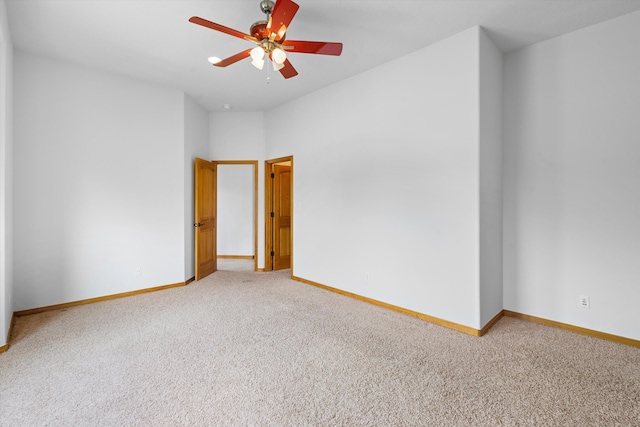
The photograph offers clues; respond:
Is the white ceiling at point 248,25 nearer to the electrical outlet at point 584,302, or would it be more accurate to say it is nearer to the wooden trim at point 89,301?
the electrical outlet at point 584,302

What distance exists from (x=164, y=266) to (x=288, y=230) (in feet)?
7.32

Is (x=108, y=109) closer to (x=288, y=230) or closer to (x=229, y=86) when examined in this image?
(x=229, y=86)

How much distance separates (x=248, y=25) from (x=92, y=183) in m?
2.69

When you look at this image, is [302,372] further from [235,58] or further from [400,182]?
[235,58]

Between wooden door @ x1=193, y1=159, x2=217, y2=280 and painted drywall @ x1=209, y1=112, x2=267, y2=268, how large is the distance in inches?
14.3

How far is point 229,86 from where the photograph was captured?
13.6ft

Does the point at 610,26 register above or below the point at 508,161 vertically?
above

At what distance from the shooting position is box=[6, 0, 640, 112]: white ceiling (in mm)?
2451

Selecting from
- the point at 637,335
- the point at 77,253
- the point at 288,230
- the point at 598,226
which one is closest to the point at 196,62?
the point at 77,253

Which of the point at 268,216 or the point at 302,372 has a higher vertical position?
the point at 268,216

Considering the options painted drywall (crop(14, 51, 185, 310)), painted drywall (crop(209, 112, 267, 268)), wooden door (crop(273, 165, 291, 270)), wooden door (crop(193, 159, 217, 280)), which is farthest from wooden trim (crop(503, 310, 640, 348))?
painted drywall (crop(14, 51, 185, 310))

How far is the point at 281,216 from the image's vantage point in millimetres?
5555

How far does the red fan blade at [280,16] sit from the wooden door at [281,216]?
3.34 metres

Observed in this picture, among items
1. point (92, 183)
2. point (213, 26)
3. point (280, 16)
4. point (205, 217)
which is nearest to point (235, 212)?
point (205, 217)
